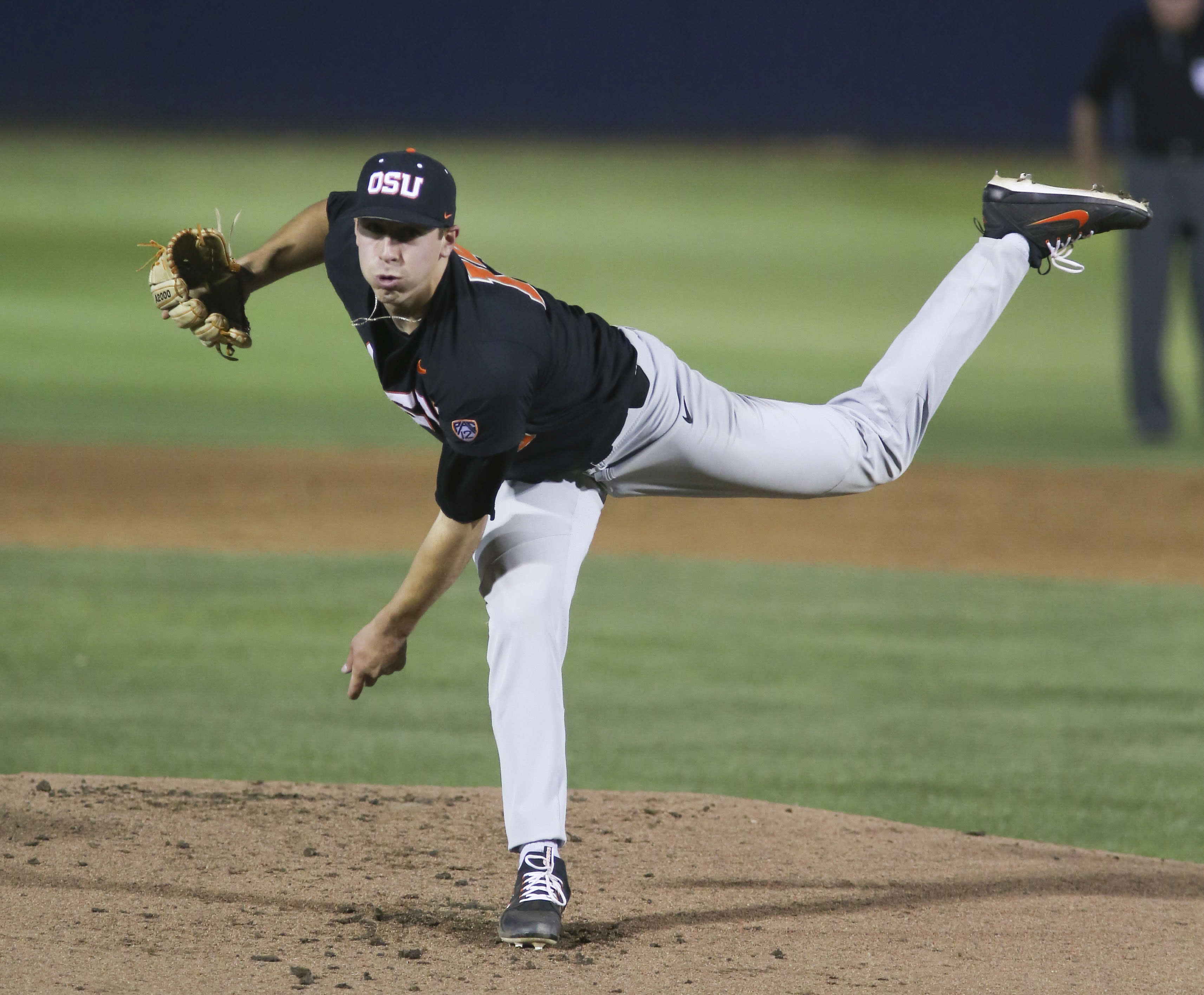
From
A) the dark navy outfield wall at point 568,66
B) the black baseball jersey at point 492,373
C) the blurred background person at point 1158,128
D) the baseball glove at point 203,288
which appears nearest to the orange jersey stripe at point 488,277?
the black baseball jersey at point 492,373

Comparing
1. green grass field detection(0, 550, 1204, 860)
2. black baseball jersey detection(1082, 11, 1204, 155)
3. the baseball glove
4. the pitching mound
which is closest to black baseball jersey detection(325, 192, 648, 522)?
the baseball glove

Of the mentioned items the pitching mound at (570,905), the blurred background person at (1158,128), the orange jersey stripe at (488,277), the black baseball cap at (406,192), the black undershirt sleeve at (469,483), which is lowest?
the pitching mound at (570,905)

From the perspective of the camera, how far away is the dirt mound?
341 inches

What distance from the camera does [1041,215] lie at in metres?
4.31

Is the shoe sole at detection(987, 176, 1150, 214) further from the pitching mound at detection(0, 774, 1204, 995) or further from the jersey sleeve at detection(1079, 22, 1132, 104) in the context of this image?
the jersey sleeve at detection(1079, 22, 1132, 104)

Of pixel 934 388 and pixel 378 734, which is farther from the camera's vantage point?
pixel 378 734

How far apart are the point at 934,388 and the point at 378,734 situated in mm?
2422

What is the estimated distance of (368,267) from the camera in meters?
3.11

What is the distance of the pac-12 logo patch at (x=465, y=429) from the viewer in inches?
121

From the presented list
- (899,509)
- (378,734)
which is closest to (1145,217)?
(378,734)

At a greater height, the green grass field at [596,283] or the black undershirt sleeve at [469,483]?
the green grass field at [596,283]

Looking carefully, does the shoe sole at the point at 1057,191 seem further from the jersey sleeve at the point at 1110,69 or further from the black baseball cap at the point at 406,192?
the jersey sleeve at the point at 1110,69

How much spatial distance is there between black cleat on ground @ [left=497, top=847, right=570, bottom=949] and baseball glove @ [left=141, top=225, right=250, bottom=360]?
1294 mm

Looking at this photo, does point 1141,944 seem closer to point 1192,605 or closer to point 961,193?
point 1192,605
